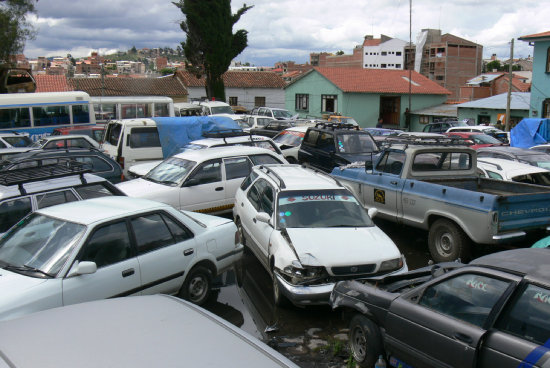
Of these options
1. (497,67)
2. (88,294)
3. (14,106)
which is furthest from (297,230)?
(497,67)

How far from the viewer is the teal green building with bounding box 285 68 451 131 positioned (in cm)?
4038

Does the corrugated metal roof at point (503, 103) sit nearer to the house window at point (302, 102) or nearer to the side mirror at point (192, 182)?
the house window at point (302, 102)

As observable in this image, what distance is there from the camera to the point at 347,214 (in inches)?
283

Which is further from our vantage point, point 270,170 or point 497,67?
point 497,67

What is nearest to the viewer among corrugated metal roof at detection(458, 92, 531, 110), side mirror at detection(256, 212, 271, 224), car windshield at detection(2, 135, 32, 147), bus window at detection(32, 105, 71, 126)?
side mirror at detection(256, 212, 271, 224)

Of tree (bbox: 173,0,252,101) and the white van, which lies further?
tree (bbox: 173,0,252,101)

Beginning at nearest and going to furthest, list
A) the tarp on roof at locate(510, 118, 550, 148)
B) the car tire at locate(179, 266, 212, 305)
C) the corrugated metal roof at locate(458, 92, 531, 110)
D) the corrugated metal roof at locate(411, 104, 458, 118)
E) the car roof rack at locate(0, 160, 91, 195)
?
the car tire at locate(179, 266, 212, 305) < the car roof rack at locate(0, 160, 91, 195) < the tarp on roof at locate(510, 118, 550, 148) < the corrugated metal roof at locate(458, 92, 531, 110) < the corrugated metal roof at locate(411, 104, 458, 118)

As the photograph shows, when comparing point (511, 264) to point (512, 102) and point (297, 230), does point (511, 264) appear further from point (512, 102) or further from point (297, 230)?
point (512, 102)

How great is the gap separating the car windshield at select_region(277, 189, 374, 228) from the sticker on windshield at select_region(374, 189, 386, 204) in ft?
6.50

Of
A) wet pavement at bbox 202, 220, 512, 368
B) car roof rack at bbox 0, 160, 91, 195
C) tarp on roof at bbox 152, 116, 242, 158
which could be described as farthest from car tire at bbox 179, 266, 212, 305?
tarp on roof at bbox 152, 116, 242, 158

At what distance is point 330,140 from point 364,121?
2818 cm

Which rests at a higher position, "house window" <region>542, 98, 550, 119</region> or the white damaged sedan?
"house window" <region>542, 98, 550, 119</region>

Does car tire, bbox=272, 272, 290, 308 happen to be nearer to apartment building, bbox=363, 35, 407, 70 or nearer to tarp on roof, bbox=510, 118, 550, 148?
tarp on roof, bbox=510, 118, 550, 148

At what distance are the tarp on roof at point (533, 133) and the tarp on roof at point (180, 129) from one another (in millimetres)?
Answer: 12953
